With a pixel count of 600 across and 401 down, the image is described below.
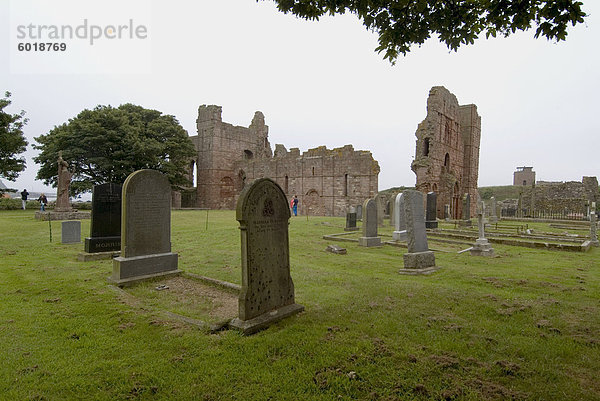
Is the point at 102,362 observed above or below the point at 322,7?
below

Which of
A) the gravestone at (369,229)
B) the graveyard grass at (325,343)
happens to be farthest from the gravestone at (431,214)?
the graveyard grass at (325,343)

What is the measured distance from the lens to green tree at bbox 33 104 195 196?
27609 millimetres

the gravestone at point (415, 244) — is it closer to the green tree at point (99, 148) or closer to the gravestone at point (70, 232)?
the gravestone at point (70, 232)

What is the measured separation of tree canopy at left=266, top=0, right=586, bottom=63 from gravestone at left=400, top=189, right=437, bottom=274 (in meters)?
3.71

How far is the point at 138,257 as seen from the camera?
243 inches

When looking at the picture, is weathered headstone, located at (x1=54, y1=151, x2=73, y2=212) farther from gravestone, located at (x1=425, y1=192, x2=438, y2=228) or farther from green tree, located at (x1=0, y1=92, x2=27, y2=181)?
gravestone, located at (x1=425, y1=192, x2=438, y2=228)

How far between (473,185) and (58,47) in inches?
1318

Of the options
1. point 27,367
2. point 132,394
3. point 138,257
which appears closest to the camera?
point 132,394

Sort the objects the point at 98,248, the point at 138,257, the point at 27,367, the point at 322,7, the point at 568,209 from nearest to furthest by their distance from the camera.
→ 1. the point at 27,367
2. the point at 322,7
3. the point at 138,257
4. the point at 98,248
5. the point at 568,209

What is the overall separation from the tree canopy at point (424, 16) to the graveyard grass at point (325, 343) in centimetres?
373

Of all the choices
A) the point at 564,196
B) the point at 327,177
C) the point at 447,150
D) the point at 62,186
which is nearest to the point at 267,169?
the point at 327,177

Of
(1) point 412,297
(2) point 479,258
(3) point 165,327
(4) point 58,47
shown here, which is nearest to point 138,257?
(3) point 165,327

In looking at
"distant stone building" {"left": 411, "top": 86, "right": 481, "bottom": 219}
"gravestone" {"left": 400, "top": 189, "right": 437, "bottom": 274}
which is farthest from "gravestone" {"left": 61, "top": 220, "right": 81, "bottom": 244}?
"distant stone building" {"left": 411, "top": 86, "right": 481, "bottom": 219}

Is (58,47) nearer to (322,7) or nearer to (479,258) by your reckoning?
(322,7)
